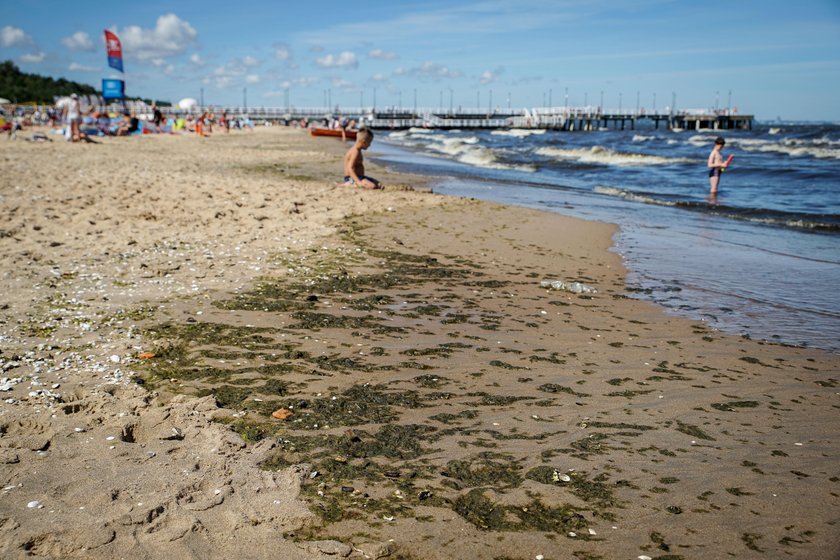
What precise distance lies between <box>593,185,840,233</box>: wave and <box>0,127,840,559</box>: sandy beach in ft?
25.5

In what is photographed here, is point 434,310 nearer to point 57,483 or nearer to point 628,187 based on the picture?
point 57,483

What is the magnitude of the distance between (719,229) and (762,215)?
9.78 ft

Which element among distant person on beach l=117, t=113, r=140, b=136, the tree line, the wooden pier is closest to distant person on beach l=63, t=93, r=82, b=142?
distant person on beach l=117, t=113, r=140, b=136

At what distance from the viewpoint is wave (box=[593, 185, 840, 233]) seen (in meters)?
12.8

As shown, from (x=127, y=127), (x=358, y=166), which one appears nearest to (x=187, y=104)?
(x=127, y=127)

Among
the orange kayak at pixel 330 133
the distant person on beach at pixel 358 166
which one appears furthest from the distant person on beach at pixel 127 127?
the distant person on beach at pixel 358 166

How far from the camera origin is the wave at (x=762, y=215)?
42.0 ft

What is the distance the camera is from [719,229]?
12008 millimetres

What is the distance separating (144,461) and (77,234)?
20.4 feet

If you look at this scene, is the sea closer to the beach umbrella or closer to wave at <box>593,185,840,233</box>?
wave at <box>593,185,840,233</box>

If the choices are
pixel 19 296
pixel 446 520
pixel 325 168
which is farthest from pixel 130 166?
pixel 446 520

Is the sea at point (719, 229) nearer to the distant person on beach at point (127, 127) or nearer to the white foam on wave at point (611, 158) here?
the white foam on wave at point (611, 158)

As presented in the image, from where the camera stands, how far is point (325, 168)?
20.2 meters

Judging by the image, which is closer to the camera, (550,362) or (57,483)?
(57,483)
